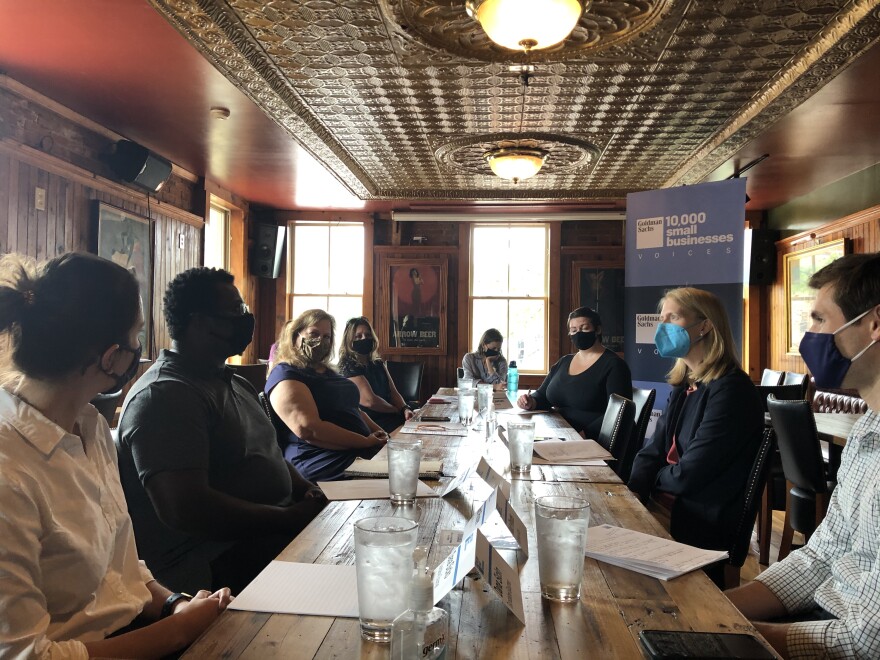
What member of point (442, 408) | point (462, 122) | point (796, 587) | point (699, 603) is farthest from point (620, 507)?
point (462, 122)

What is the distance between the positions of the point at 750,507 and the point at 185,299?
1801 mm

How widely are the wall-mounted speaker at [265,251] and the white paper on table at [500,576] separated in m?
7.48

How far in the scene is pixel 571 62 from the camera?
3.74m

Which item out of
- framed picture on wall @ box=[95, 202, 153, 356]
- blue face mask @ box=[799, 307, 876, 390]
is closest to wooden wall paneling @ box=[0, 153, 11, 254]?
framed picture on wall @ box=[95, 202, 153, 356]

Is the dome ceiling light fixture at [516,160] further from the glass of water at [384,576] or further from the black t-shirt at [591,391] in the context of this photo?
the glass of water at [384,576]

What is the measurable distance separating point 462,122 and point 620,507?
149 inches

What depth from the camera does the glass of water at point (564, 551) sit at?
1.07 metres

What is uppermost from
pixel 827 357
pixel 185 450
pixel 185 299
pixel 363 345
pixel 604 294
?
pixel 604 294

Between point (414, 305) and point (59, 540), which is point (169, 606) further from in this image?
point (414, 305)

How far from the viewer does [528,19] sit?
2840 millimetres

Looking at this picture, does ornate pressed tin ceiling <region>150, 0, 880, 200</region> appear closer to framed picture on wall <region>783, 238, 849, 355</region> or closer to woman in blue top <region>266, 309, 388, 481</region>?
woman in blue top <region>266, 309, 388, 481</region>

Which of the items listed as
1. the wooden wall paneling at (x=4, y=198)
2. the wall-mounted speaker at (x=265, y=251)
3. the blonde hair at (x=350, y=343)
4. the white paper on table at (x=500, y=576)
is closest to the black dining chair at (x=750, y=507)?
the white paper on table at (x=500, y=576)

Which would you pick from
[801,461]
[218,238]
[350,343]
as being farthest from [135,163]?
[801,461]

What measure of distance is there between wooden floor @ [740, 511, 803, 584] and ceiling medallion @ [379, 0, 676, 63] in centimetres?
283
